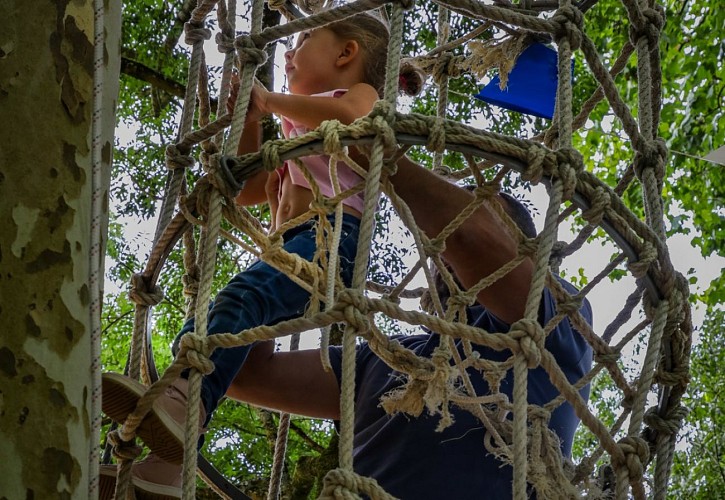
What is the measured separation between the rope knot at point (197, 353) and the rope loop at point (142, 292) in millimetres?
357

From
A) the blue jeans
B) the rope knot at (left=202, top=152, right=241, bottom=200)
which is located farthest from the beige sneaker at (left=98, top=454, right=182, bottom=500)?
the rope knot at (left=202, top=152, right=241, bottom=200)

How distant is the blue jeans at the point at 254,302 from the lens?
1.51 metres

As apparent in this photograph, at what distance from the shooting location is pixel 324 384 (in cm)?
182

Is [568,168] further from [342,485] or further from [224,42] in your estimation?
[224,42]

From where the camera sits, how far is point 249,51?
1.25 metres

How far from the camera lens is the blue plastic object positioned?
171 cm

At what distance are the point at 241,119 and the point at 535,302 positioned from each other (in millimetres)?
431

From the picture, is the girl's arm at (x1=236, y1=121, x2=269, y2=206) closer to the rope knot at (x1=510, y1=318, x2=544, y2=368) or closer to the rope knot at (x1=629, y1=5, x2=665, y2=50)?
the rope knot at (x1=629, y1=5, x2=665, y2=50)

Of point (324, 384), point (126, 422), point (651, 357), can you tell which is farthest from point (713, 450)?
point (126, 422)

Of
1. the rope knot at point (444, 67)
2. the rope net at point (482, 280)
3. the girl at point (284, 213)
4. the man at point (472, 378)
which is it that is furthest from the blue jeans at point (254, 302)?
the rope knot at point (444, 67)

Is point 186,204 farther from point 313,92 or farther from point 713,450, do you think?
point 713,450

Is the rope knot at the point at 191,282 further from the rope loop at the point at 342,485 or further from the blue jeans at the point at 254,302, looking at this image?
the rope loop at the point at 342,485

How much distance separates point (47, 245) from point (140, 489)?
581 millimetres

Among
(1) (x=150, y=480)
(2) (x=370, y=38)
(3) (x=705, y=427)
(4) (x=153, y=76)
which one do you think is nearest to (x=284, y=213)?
(2) (x=370, y=38)
